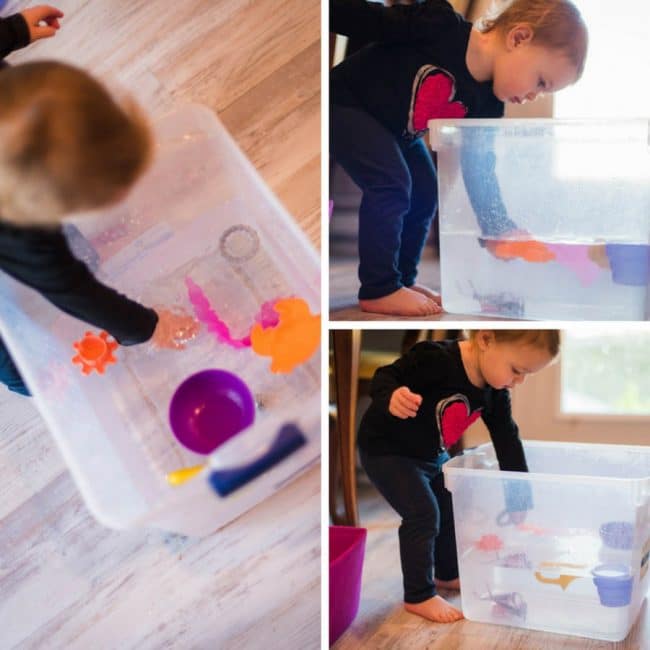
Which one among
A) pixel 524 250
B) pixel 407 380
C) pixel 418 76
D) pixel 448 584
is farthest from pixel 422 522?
pixel 418 76

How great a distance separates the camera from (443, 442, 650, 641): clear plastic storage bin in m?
1.27

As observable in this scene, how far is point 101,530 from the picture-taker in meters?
1.35

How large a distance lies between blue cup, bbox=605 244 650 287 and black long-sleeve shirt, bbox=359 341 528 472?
0.23 metres

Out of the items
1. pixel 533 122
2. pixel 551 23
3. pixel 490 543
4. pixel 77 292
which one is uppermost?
pixel 551 23

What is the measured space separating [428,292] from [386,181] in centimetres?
16

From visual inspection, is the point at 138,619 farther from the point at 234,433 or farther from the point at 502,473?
the point at 502,473

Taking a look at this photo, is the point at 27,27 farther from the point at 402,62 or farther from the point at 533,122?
the point at 533,122

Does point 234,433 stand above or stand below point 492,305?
below

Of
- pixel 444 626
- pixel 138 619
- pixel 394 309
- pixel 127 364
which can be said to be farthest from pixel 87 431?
Result: pixel 444 626

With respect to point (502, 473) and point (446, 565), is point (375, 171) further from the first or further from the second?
point (446, 565)

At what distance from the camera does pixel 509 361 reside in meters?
1.32

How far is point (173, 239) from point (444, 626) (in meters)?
0.66

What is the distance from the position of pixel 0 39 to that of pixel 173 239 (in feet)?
1.13

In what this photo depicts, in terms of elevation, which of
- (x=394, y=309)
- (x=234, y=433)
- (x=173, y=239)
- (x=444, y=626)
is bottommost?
(x=444, y=626)
